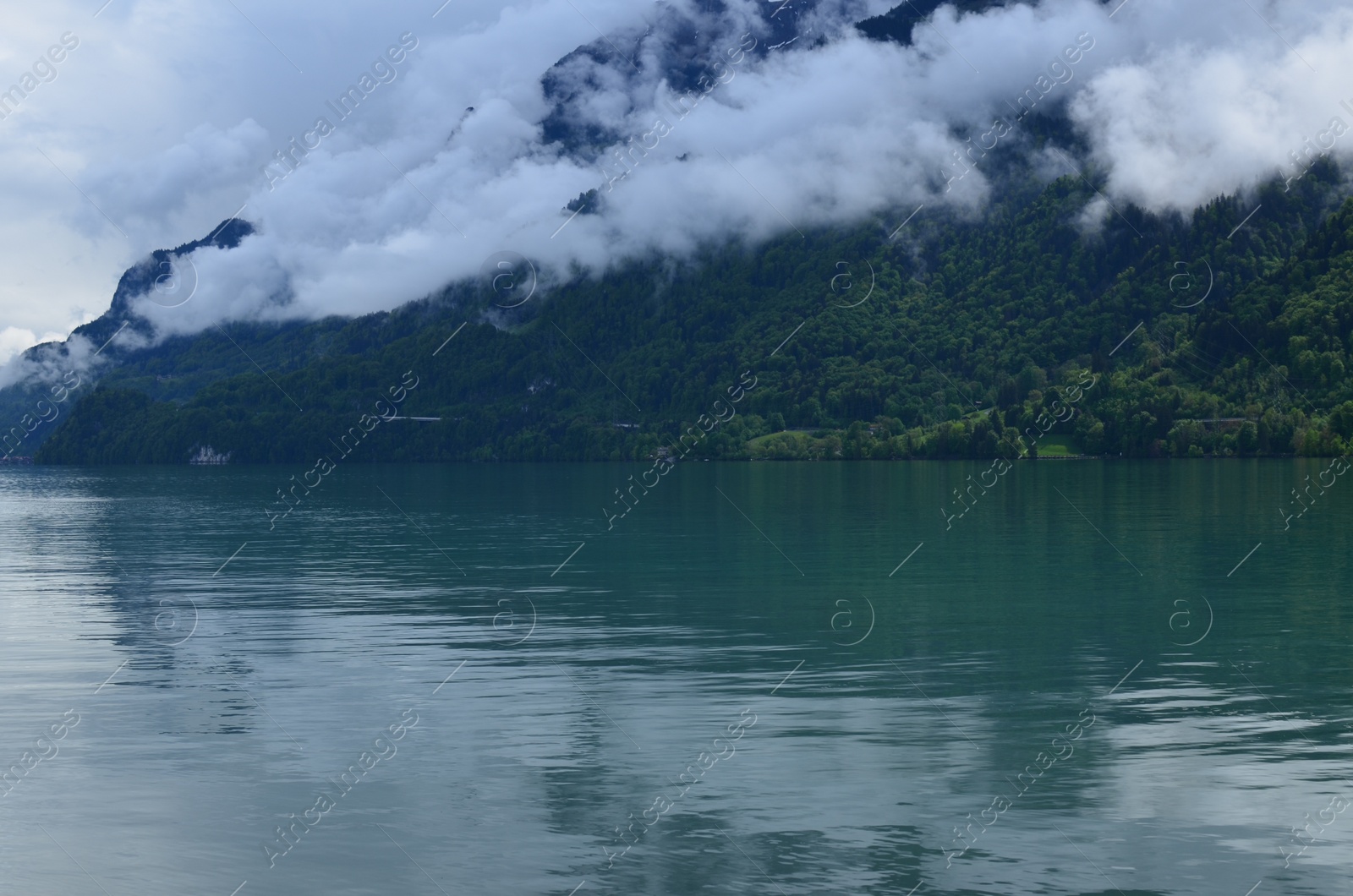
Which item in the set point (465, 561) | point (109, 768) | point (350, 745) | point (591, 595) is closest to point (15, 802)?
point (109, 768)

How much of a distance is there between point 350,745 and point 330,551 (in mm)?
55973

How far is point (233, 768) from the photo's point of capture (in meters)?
29.4

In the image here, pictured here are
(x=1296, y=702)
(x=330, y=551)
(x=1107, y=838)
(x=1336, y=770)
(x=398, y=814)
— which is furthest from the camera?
(x=330, y=551)

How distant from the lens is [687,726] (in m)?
32.7

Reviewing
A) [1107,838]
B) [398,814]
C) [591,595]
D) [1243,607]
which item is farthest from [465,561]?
[1107,838]

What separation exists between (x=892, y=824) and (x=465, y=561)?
179 ft

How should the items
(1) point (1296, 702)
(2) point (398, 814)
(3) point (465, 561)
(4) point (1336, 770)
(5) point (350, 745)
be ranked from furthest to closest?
(3) point (465, 561) → (1) point (1296, 702) → (5) point (350, 745) → (4) point (1336, 770) → (2) point (398, 814)

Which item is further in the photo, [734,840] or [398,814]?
[398,814]

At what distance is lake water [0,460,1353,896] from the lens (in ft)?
76.4

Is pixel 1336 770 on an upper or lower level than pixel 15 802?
lower

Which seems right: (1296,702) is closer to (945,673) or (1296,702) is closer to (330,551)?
(945,673)

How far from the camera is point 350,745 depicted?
104 feet

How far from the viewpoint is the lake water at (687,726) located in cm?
2330

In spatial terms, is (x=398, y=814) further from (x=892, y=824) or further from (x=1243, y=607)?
(x=1243, y=607)
